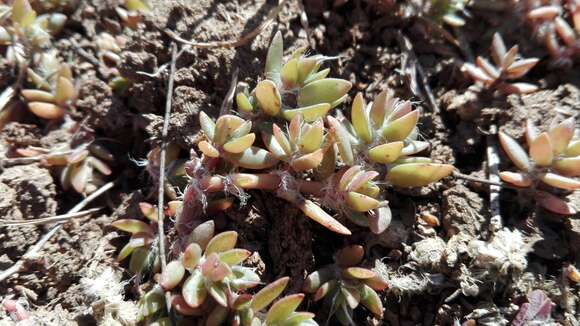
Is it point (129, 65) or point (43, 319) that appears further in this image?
point (129, 65)

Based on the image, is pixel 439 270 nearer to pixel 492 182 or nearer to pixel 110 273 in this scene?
pixel 492 182

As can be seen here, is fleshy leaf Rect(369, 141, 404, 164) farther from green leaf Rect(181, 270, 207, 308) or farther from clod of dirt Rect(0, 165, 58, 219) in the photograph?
clod of dirt Rect(0, 165, 58, 219)

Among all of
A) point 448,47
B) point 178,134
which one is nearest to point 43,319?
point 178,134

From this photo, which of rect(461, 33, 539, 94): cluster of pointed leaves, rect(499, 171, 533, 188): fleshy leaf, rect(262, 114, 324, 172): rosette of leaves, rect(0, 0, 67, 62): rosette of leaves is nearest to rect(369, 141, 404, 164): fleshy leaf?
rect(262, 114, 324, 172): rosette of leaves

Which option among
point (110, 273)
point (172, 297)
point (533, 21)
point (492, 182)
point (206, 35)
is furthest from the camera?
point (533, 21)

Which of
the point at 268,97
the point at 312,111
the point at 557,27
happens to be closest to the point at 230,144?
the point at 268,97

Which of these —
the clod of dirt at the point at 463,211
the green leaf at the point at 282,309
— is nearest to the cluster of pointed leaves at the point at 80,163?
the green leaf at the point at 282,309

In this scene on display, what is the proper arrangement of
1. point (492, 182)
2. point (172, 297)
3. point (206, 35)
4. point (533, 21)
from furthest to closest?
point (533, 21)
point (206, 35)
point (492, 182)
point (172, 297)

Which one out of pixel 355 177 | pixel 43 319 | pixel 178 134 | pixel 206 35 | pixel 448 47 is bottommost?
pixel 43 319

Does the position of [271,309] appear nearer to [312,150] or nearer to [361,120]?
[312,150]
